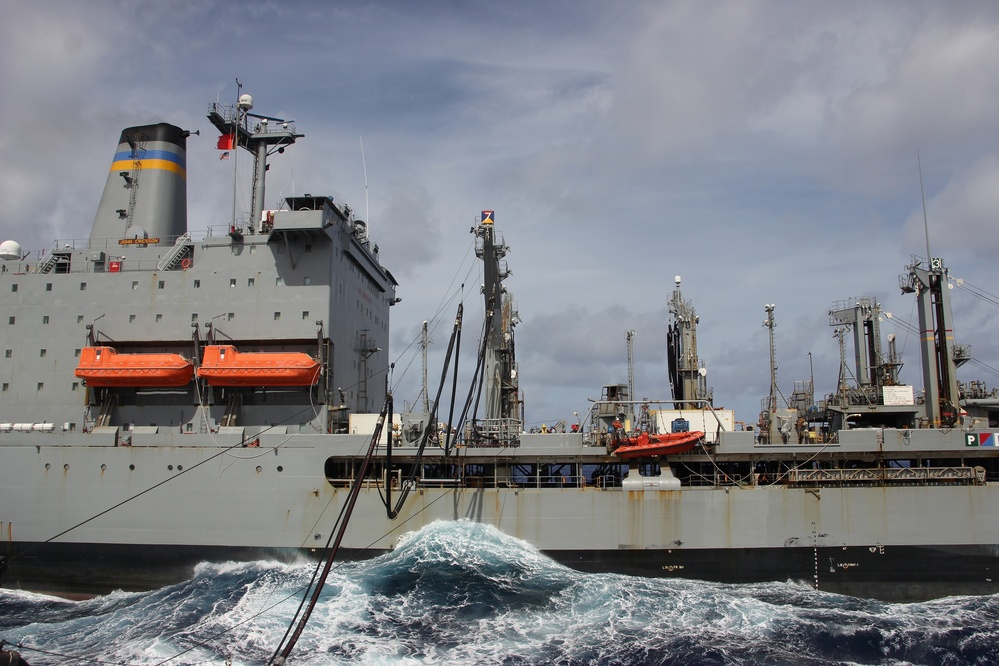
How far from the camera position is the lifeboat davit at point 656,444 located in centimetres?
1880

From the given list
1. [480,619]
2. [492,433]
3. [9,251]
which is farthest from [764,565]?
[9,251]

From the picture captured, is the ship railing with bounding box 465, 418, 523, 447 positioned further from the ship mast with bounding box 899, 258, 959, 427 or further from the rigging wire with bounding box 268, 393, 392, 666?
the ship mast with bounding box 899, 258, 959, 427

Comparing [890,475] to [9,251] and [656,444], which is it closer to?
[656,444]

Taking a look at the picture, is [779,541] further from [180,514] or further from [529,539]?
[180,514]

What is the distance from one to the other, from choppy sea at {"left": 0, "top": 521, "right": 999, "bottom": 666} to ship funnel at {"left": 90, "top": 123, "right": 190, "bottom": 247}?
37.8 feet

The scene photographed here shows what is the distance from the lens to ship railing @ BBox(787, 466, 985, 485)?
61.9ft

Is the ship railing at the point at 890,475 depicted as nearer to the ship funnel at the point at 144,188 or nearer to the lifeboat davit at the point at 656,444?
the lifeboat davit at the point at 656,444

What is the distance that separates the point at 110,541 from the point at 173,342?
577 centimetres

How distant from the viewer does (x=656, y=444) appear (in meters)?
18.9

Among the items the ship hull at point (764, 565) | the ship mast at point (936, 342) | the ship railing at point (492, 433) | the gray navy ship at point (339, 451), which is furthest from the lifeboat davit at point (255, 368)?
the ship mast at point (936, 342)

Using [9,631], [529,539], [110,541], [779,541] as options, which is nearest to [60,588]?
[110,541]

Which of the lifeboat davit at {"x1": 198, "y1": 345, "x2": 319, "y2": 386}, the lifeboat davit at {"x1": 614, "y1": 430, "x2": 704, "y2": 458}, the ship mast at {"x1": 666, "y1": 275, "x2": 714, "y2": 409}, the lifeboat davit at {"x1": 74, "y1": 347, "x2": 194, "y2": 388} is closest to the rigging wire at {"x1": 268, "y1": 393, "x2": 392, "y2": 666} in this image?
the lifeboat davit at {"x1": 198, "y1": 345, "x2": 319, "y2": 386}

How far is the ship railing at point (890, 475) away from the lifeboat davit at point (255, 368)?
44.6ft

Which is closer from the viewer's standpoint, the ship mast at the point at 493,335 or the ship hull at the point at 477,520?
the ship hull at the point at 477,520
